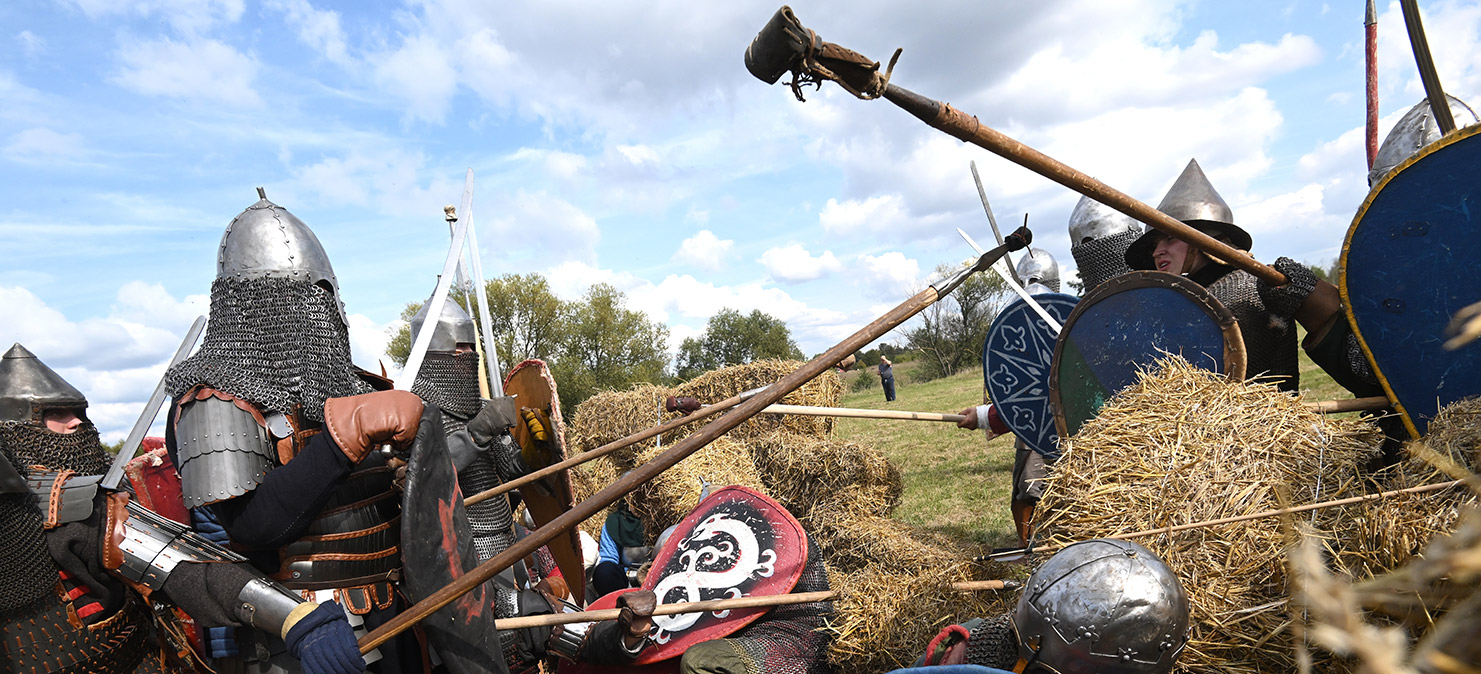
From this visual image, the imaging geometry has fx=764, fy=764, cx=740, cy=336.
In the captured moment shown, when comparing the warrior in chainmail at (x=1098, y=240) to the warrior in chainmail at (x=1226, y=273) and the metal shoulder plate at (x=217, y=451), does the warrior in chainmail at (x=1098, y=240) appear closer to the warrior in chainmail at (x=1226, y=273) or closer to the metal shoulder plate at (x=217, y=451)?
the warrior in chainmail at (x=1226, y=273)

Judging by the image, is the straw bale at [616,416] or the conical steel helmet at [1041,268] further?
the straw bale at [616,416]

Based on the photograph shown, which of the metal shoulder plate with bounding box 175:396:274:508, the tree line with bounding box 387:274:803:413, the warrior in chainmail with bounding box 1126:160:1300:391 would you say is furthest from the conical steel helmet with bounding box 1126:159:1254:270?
the tree line with bounding box 387:274:803:413

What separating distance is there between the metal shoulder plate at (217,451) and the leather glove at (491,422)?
1.27 metres

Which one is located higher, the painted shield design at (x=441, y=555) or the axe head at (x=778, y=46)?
the axe head at (x=778, y=46)

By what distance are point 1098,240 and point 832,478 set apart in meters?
2.57

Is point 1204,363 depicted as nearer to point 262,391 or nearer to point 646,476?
point 646,476

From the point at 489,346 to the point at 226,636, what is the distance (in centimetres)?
155

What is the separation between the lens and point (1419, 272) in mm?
2242

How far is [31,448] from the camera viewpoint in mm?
2375

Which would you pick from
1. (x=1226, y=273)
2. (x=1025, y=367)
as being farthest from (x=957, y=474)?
(x=1226, y=273)

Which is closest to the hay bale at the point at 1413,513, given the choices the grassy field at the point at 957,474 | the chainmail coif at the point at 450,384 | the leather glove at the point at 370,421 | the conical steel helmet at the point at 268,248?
the grassy field at the point at 957,474

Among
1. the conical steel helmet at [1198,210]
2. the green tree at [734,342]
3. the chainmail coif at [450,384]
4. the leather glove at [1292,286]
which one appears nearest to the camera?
the leather glove at [1292,286]

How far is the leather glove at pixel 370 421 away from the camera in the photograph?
2.02m

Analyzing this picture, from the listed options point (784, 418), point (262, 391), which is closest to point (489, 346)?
point (262, 391)
